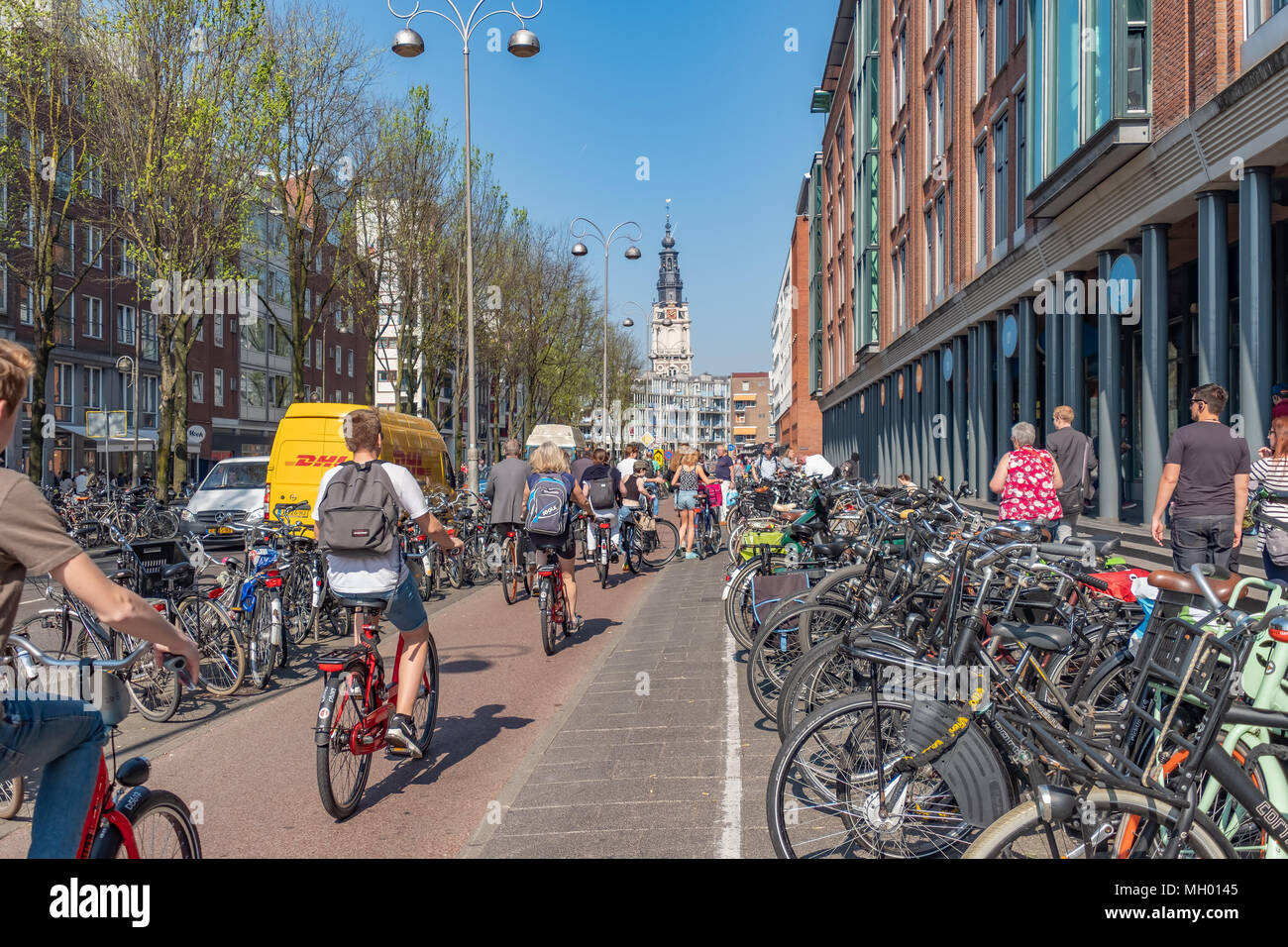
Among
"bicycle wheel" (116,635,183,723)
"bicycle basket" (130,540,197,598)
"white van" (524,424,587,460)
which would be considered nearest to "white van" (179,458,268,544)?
"white van" (524,424,587,460)

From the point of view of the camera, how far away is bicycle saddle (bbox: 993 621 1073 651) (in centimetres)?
356

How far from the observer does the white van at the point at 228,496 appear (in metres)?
19.8

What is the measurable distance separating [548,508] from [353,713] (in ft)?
14.3

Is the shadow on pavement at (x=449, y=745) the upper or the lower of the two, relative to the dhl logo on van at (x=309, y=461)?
lower

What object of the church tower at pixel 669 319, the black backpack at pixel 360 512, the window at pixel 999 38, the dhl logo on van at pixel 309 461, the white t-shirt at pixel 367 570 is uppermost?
the church tower at pixel 669 319

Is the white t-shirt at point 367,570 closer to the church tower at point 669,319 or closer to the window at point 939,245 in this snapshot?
the window at point 939,245

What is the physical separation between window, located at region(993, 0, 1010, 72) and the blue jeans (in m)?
20.9

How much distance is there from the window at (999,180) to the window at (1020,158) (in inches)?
31.0

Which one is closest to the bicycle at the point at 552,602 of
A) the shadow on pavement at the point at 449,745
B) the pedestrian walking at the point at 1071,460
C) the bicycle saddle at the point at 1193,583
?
the shadow on pavement at the point at 449,745

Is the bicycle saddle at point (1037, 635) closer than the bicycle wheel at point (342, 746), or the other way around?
the bicycle saddle at point (1037, 635)

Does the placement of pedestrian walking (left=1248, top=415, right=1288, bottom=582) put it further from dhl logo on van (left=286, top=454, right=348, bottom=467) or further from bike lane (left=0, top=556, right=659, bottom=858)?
dhl logo on van (left=286, top=454, right=348, bottom=467)

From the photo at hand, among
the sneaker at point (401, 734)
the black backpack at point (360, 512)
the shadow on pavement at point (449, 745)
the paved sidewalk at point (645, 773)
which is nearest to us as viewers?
the paved sidewalk at point (645, 773)
